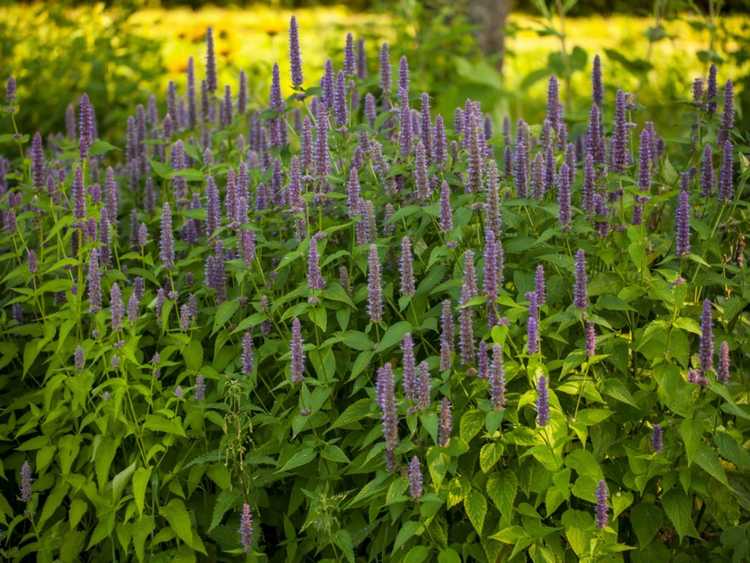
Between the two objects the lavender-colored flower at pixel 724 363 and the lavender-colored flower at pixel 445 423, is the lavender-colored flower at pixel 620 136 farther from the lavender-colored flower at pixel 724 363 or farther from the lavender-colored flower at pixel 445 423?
the lavender-colored flower at pixel 445 423

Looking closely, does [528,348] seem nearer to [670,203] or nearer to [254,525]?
[254,525]

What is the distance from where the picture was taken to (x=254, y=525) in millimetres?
3803

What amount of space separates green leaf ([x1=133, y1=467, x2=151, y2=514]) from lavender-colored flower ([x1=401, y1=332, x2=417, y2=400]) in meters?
0.94

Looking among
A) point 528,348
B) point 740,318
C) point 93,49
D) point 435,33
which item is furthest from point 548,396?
point 93,49

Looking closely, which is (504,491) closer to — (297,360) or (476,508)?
(476,508)

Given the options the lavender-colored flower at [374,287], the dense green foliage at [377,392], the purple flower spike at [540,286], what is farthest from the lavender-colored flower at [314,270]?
the purple flower spike at [540,286]

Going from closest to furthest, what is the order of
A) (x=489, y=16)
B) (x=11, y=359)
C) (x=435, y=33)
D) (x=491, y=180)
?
(x=491, y=180), (x=11, y=359), (x=435, y=33), (x=489, y=16)

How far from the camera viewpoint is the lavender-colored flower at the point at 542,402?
10.7 ft

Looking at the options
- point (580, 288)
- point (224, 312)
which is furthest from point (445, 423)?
point (224, 312)

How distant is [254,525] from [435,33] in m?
5.65

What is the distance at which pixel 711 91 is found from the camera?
4324 millimetres

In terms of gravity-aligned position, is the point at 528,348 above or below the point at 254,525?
above

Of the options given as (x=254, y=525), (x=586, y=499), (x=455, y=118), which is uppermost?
(x=455, y=118)

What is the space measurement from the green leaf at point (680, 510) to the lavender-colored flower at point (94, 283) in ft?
6.60
